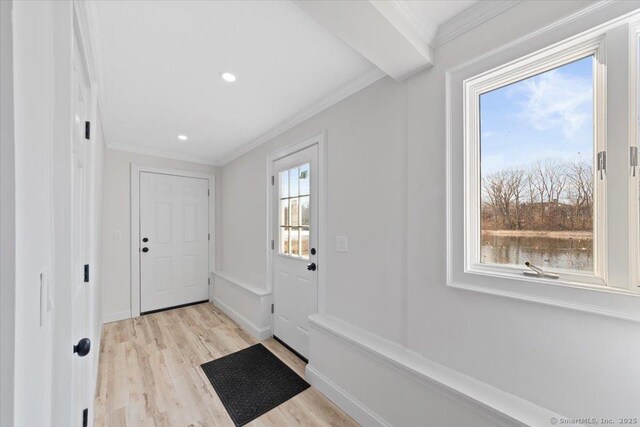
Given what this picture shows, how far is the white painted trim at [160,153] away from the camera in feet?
11.1

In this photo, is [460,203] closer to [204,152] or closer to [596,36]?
[596,36]

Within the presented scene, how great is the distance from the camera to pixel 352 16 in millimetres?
1127

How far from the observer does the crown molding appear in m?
1.20

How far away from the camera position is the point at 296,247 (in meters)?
2.61

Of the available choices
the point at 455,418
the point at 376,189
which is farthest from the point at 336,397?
the point at 376,189

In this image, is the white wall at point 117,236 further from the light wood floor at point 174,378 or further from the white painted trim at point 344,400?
the white painted trim at point 344,400

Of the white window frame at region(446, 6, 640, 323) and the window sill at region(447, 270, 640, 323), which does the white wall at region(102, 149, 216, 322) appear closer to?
the window sill at region(447, 270, 640, 323)

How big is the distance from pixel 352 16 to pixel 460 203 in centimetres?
105

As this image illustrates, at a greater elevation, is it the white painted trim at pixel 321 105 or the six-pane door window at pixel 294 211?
the white painted trim at pixel 321 105

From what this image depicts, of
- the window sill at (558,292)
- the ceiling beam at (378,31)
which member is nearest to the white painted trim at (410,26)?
the ceiling beam at (378,31)

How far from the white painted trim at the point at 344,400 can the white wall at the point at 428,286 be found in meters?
0.04

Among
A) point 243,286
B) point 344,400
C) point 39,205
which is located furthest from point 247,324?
point 39,205

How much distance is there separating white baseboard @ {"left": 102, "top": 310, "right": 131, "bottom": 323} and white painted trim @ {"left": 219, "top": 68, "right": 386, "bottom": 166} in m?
2.69

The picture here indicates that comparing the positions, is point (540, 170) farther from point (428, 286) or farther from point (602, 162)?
point (428, 286)
